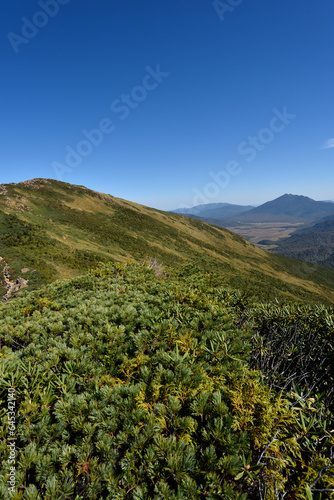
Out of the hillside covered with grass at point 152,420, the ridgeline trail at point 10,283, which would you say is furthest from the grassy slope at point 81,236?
the hillside covered with grass at point 152,420

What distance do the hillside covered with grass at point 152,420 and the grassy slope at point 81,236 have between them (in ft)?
36.7

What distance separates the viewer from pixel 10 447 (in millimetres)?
2775

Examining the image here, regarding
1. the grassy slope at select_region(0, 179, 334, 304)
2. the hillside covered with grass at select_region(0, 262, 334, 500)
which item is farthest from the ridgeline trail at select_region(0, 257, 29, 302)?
the hillside covered with grass at select_region(0, 262, 334, 500)

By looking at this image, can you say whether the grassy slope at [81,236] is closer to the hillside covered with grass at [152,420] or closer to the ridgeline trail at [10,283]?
the ridgeline trail at [10,283]

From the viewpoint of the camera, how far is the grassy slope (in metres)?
32.9

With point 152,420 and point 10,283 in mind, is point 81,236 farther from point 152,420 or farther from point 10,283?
point 152,420

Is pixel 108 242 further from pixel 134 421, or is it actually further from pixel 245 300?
pixel 134 421

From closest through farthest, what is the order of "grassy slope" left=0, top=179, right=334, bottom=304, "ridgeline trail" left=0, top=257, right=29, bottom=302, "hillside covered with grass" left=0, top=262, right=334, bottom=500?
"hillside covered with grass" left=0, top=262, right=334, bottom=500, "ridgeline trail" left=0, top=257, right=29, bottom=302, "grassy slope" left=0, top=179, right=334, bottom=304

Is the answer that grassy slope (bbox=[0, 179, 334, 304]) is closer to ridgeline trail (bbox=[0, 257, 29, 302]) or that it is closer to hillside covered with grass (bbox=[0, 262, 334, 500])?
ridgeline trail (bbox=[0, 257, 29, 302])

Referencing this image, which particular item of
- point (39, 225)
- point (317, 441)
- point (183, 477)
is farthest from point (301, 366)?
point (39, 225)

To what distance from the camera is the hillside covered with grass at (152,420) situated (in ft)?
8.29

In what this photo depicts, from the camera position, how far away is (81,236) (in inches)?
2048

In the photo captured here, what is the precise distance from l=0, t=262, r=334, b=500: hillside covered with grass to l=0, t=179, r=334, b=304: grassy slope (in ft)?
36.7

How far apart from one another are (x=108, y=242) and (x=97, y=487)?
56587 millimetres
